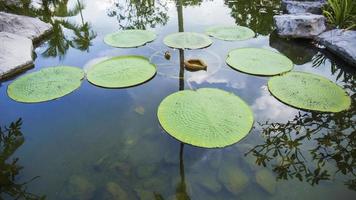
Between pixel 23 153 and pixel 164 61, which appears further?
pixel 164 61

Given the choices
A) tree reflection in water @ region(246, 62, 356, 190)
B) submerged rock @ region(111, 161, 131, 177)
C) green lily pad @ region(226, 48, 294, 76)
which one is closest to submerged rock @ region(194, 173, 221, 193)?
tree reflection in water @ region(246, 62, 356, 190)

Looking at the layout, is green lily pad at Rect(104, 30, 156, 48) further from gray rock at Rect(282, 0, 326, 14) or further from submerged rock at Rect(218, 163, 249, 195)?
gray rock at Rect(282, 0, 326, 14)

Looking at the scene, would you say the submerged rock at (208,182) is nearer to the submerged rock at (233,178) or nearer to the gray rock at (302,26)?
the submerged rock at (233,178)

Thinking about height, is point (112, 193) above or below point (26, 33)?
below

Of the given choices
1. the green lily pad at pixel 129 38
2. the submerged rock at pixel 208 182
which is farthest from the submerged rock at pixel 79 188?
the green lily pad at pixel 129 38

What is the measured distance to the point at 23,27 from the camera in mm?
4051

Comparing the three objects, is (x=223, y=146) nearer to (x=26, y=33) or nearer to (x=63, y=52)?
(x=63, y=52)

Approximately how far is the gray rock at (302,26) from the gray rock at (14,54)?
346cm

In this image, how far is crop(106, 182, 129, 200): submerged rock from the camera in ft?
5.65

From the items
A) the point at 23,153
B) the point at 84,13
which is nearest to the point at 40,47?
the point at 84,13

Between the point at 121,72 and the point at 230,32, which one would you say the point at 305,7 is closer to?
the point at 230,32

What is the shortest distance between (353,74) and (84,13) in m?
4.61

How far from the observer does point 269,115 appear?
239 centimetres

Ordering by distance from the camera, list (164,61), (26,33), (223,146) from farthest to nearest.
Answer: (26,33) < (164,61) < (223,146)
